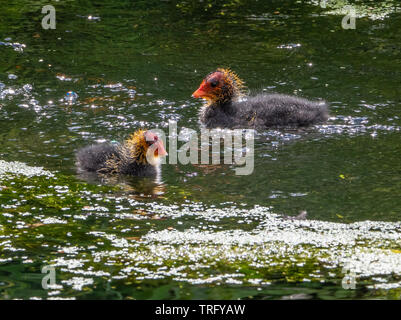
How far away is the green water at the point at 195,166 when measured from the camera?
4461 millimetres

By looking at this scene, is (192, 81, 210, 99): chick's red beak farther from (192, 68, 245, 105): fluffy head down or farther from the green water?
the green water

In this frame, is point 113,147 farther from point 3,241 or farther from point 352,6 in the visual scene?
point 352,6

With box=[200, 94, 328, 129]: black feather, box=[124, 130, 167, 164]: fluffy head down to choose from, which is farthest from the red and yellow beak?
box=[124, 130, 167, 164]: fluffy head down

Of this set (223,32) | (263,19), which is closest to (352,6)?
(263,19)

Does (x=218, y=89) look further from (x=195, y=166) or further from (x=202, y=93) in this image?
(x=195, y=166)

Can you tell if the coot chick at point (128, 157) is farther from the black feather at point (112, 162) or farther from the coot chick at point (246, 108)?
the coot chick at point (246, 108)

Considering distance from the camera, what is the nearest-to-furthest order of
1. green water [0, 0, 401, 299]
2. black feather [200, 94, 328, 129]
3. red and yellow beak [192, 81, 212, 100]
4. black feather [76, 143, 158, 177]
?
1. green water [0, 0, 401, 299]
2. black feather [76, 143, 158, 177]
3. black feather [200, 94, 328, 129]
4. red and yellow beak [192, 81, 212, 100]

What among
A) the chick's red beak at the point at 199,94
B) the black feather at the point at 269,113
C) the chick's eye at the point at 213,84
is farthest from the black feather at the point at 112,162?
the chick's eye at the point at 213,84

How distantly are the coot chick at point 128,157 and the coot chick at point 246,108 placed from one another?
1238mm

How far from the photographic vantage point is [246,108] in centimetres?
756

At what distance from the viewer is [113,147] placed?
6473 mm

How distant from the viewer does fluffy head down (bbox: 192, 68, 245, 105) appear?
781cm

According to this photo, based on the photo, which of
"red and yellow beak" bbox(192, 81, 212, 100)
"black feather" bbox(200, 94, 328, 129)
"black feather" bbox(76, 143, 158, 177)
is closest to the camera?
"black feather" bbox(76, 143, 158, 177)

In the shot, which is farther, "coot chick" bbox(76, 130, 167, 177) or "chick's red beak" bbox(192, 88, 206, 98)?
"chick's red beak" bbox(192, 88, 206, 98)
